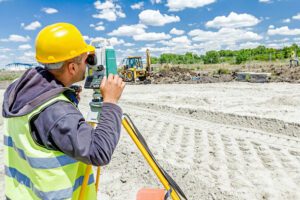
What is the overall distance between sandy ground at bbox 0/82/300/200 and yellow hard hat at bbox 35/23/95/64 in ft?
7.49

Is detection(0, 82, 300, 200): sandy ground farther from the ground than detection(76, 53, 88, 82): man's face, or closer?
closer

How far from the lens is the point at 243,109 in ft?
23.5

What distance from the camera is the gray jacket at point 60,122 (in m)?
1.06

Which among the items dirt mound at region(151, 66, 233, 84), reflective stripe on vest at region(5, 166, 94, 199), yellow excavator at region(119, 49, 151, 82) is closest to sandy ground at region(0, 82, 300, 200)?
reflective stripe on vest at region(5, 166, 94, 199)

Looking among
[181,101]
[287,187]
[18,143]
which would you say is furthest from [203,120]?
[18,143]

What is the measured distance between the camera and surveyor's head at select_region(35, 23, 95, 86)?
1.16 metres

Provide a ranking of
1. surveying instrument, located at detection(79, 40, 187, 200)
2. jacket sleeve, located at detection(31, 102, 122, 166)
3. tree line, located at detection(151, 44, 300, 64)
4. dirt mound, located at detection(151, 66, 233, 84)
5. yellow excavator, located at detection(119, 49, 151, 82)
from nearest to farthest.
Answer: jacket sleeve, located at detection(31, 102, 122, 166) < surveying instrument, located at detection(79, 40, 187, 200) < dirt mound, located at detection(151, 66, 233, 84) < yellow excavator, located at detection(119, 49, 151, 82) < tree line, located at detection(151, 44, 300, 64)

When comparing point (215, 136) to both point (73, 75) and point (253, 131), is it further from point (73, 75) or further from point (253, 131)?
point (73, 75)

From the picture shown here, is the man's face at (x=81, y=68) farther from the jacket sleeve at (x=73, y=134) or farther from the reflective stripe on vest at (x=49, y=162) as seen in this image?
the reflective stripe on vest at (x=49, y=162)

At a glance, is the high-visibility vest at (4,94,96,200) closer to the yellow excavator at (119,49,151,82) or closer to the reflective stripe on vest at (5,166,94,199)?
the reflective stripe on vest at (5,166,94,199)

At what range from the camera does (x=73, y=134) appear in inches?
41.4

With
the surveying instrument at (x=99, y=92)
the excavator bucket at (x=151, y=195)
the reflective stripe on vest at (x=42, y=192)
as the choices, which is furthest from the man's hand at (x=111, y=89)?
the excavator bucket at (x=151, y=195)

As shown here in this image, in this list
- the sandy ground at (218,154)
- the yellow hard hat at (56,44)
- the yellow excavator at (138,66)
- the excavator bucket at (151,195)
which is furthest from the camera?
the yellow excavator at (138,66)

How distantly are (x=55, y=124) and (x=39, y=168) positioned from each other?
20 cm
